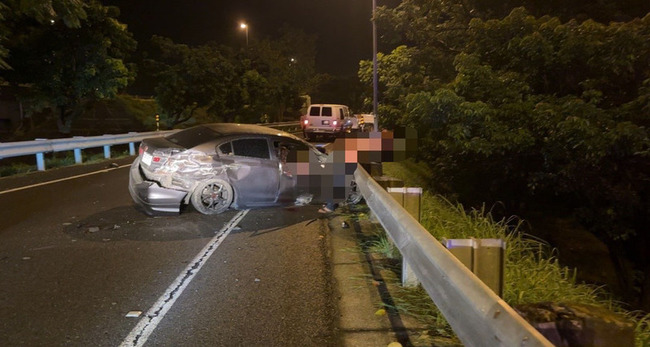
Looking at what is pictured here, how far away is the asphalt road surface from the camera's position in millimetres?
4270

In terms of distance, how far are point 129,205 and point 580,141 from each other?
7747mm

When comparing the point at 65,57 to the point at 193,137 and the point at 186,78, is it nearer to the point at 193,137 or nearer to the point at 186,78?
the point at 186,78

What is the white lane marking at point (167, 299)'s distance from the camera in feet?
13.6

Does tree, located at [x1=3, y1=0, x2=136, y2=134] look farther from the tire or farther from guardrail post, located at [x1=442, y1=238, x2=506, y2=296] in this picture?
guardrail post, located at [x1=442, y1=238, x2=506, y2=296]

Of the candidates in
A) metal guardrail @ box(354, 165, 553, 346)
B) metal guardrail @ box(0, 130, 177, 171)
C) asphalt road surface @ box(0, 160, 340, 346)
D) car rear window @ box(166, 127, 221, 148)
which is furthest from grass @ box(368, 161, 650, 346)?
metal guardrail @ box(0, 130, 177, 171)

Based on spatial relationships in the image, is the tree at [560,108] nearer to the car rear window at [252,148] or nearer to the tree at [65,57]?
the car rear window at [252,148]

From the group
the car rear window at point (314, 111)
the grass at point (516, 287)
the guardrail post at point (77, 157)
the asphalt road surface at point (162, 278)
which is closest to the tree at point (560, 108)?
the grass at point (516, 287)

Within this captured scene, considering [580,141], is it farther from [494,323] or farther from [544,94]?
[494,323]

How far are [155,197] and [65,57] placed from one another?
19.5m

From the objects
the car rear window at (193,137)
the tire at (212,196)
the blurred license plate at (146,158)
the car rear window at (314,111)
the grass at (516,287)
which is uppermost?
the car rear window at (314,111)

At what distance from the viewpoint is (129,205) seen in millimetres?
9422

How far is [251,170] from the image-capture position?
8.62 metres

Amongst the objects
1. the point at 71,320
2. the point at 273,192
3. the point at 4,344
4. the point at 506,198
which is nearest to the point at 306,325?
the point at 71,320

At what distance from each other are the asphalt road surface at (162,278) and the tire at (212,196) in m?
0.18
